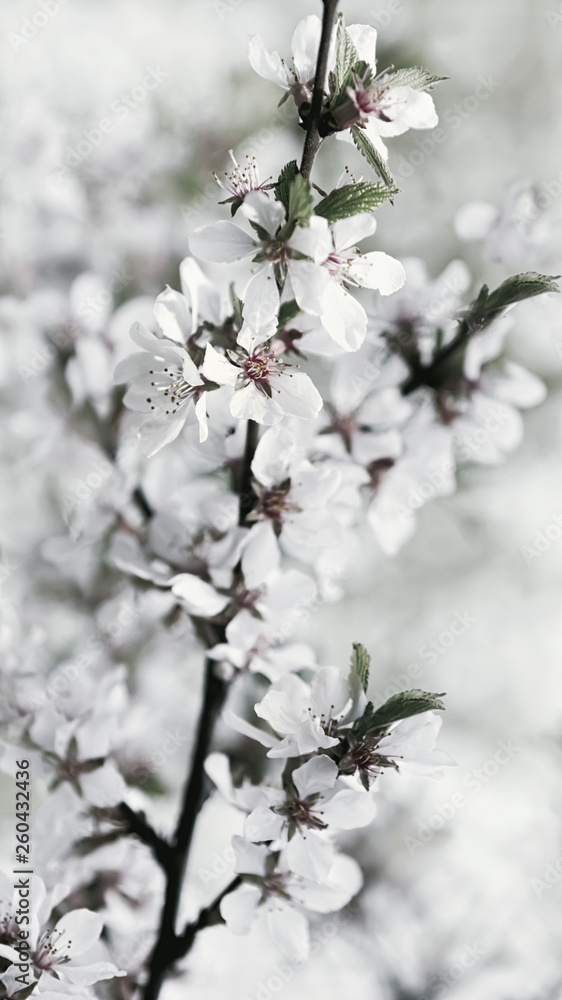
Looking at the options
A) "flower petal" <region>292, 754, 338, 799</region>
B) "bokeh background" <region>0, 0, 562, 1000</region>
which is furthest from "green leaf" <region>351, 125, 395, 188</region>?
"bokeh background" <region>0, 0, 562, 1000</region>

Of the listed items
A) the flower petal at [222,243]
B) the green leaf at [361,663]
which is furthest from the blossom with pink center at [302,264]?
the green leaf at [361,663]

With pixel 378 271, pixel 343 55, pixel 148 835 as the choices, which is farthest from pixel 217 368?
pixel 148 835

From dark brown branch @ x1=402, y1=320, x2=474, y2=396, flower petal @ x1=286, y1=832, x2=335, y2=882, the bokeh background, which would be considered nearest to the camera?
flower petal @ x1=286, y1=832, x2=335, y2=882

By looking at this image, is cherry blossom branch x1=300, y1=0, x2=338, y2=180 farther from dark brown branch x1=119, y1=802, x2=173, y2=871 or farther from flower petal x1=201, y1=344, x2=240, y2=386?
dark brown branch x1=119, y1=802, x2=173, y2=871

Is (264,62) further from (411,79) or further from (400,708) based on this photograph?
(400,708)

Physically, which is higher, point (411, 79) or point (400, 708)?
point (411, 79)

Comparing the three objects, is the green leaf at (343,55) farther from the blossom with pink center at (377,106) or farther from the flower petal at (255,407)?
the flower petal at (255,407)

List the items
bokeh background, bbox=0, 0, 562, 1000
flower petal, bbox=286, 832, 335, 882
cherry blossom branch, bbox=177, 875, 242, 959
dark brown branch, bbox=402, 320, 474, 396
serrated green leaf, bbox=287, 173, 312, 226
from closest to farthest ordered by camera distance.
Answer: serrated green leaf, bbox=287, 173, 312, 226 → flower petal, bbox=286, 832, 335, 882 → cherry blossom branch, bbox=177, 875, 242, 959 → dark brown branch, bbox=402, 320, 474, 396 → bokeh background, bbox=0, 0, 562, 1000
